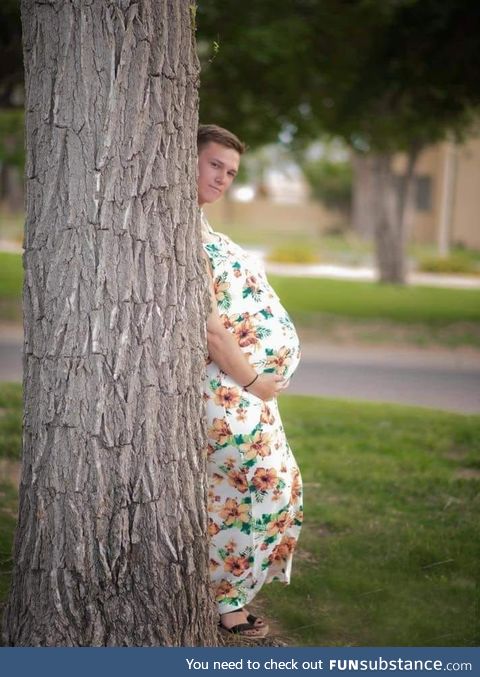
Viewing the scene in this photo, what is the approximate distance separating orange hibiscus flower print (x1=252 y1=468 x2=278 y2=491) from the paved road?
515 cm

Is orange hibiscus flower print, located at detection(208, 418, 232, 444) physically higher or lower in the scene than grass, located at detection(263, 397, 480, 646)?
higher

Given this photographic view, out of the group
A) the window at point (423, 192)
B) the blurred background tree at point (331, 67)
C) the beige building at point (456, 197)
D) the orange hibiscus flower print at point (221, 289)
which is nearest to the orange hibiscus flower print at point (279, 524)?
the orange hibiscus flower print at point (221, 289)

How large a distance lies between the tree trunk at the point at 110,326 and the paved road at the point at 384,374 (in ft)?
18.5

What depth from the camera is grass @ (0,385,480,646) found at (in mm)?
3951

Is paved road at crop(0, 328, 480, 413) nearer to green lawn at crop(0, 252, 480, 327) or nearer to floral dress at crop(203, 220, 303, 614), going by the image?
green lawn at crop(0, 252, 480, 327)

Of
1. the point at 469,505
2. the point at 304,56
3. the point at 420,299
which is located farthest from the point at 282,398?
the point at 420,299

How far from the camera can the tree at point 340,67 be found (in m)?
11.4

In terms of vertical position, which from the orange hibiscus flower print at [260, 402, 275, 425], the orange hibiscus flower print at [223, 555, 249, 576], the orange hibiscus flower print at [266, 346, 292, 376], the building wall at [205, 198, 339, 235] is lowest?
the orange hibiscus flower print at [223, 555, 249, 576]

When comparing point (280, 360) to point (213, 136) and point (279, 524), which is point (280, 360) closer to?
point (279, 524)

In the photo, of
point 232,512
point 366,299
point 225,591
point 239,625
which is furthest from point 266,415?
point 366,299

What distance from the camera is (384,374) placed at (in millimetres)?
10305

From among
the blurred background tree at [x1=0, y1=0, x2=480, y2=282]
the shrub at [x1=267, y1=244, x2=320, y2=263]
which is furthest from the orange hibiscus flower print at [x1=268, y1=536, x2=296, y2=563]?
the shrub at [x1=267, y1=244, x2=320, y2=263]

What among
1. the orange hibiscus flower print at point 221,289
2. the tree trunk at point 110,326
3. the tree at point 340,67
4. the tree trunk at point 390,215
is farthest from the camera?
the tree trunk at point 390,215

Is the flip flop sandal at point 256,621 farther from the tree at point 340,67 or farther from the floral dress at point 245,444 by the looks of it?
the tree at point 340,67
